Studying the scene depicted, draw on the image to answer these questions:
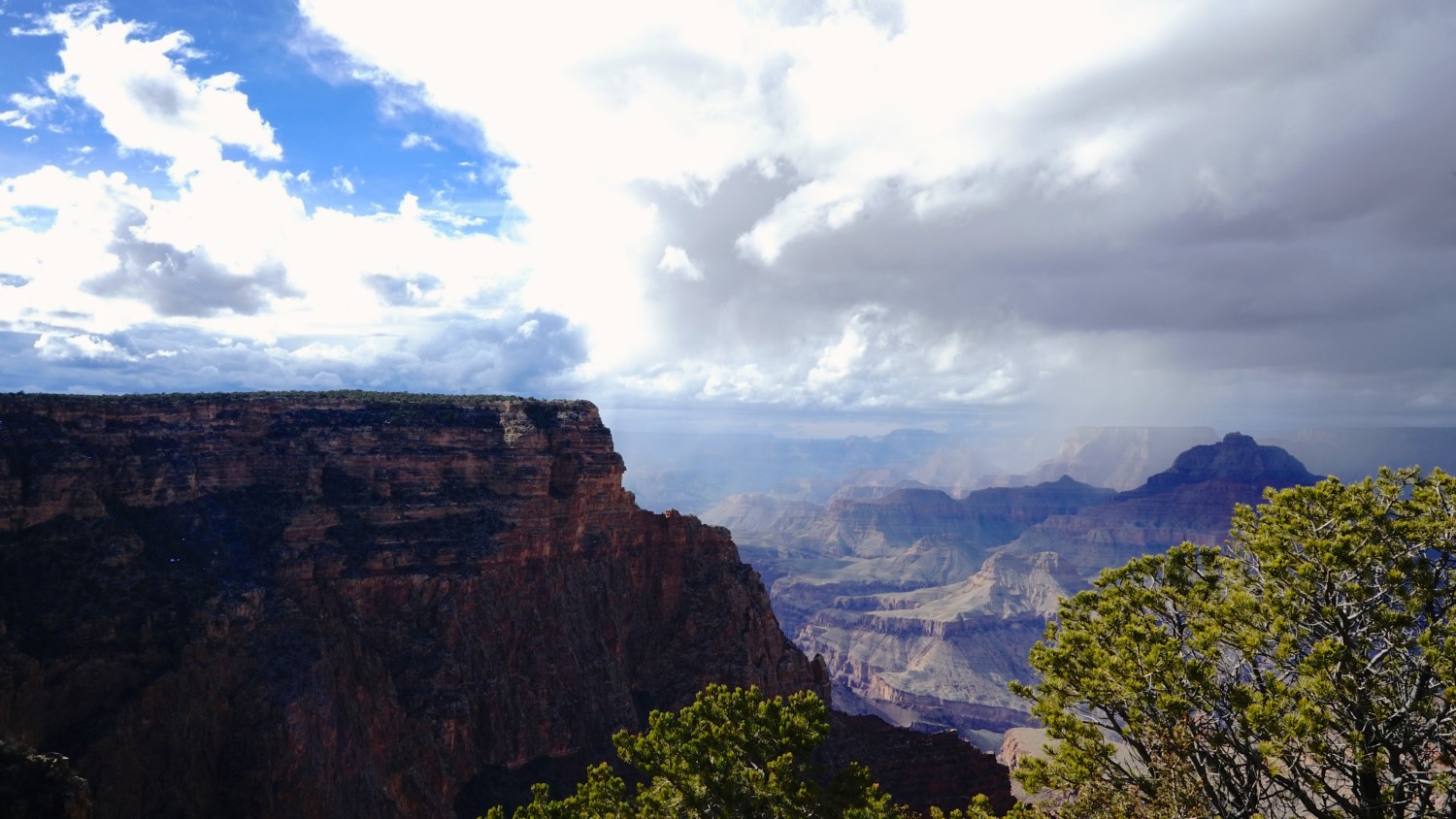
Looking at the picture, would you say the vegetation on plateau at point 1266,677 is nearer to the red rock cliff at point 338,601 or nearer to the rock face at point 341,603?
the red rock cliff at point 338,601

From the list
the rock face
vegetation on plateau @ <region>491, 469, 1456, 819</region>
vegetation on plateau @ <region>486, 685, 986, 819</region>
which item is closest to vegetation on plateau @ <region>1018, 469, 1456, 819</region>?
vegetation on plateau @ <region>491, 469, 1456, 819</region>

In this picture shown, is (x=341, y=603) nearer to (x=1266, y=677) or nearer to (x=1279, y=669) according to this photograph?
(x=1266, y=677)

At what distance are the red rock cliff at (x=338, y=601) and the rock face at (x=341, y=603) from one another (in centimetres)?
20

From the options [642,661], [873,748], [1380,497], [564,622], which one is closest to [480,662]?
[564,622]

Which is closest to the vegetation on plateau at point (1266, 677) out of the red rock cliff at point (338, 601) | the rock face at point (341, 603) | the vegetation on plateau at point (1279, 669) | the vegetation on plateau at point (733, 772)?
the vegetation on plateau at point (1279, 669)

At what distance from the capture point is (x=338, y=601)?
80062mm

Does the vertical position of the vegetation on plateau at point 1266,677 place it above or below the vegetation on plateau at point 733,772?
above

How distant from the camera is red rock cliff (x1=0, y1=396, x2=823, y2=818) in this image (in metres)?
61.3

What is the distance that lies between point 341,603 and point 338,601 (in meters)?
0.35

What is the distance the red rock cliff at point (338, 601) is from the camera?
201 ft

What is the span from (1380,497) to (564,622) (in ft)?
275

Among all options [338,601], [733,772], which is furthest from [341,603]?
[733,772]

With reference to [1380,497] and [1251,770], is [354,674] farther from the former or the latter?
[1380,497]

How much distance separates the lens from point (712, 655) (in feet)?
334
